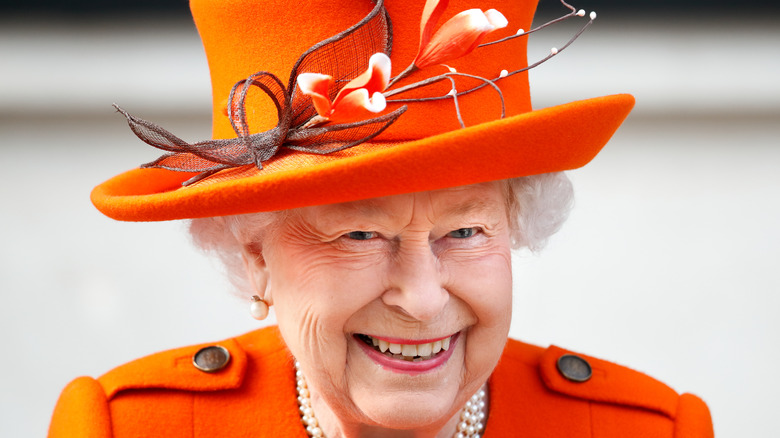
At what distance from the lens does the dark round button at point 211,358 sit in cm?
172

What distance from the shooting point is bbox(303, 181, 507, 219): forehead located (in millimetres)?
1303

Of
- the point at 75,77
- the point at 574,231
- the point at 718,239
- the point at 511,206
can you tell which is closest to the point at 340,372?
the point at 511,206

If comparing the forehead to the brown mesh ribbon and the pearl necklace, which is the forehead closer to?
the brown mesh ribbon

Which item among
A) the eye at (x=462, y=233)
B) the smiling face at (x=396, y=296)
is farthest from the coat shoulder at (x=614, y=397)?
the eye at (x=462, y=233)

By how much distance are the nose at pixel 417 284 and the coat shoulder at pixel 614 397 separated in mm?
553

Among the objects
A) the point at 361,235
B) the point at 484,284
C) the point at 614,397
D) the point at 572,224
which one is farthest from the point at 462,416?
the point at 572,224

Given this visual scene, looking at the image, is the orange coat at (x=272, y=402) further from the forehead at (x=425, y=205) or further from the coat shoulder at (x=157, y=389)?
the forehead at (x=425, y=205)

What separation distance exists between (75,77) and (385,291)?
326 cm

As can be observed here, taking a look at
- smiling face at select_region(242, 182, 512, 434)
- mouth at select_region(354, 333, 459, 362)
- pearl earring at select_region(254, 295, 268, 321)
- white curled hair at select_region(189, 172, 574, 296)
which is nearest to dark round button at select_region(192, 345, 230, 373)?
white curled hair at select_region(189, 172, 574, 296)

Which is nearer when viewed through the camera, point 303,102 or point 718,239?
point 303,102

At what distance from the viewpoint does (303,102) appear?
128 centimetres

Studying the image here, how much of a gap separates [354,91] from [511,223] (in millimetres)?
496

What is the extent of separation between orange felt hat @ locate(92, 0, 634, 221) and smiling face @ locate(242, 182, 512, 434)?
13 cm

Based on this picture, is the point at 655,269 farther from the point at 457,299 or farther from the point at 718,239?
the point at 457,299
